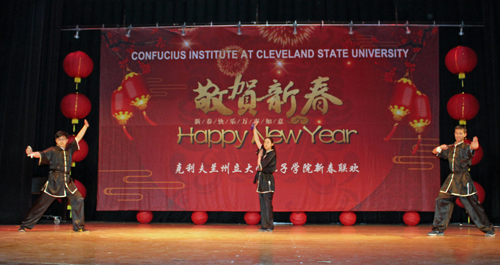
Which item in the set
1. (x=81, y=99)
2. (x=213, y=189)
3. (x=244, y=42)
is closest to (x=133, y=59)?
(x=81, y=99)

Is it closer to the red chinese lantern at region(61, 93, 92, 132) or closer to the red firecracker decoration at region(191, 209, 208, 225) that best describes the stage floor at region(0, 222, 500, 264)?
the red firecracker decoration at region(191, 209, 208, 225)

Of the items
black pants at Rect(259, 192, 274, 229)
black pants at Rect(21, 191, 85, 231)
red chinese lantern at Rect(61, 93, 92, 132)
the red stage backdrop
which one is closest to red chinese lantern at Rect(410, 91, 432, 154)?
the red stage backdrop

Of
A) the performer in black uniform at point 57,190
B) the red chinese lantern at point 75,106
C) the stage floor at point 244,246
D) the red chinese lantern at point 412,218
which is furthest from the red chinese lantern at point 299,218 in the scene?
the red chinese lantern at point 75,106

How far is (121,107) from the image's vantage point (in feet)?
22.1

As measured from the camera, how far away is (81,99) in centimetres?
652

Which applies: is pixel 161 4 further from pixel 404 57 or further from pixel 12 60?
pixel 404 57

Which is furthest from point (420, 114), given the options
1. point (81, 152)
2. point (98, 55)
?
point (98, 55)

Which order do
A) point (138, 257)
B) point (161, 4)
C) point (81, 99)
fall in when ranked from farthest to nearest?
point (161, 4)
point (81, 99)
point (138, 257)

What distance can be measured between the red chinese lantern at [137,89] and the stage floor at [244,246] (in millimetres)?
1815

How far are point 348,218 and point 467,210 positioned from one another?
1718 mm

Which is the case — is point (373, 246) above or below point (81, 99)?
below

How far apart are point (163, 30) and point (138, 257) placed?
13.7ft

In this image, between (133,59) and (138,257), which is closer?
(138,257)

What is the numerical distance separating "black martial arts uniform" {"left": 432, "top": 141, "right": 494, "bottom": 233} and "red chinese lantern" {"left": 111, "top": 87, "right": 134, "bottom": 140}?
4.35 m
